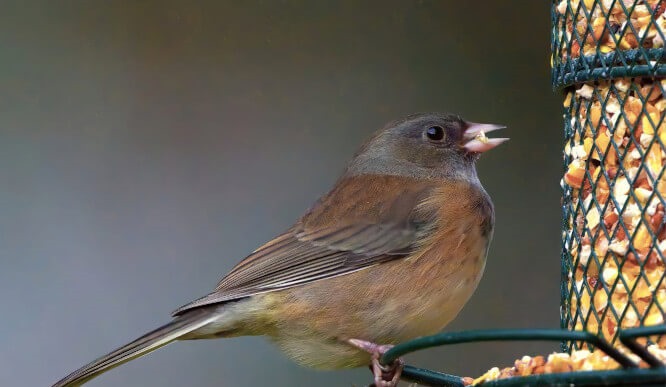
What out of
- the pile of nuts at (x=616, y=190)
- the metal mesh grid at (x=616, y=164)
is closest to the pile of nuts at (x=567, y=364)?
the pile of nuts at (x=616, y=190)

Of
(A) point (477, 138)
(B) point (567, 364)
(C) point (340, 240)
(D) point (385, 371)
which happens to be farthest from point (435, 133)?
(B) point (567, 364)

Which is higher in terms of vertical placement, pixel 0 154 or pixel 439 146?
pixel 0 154

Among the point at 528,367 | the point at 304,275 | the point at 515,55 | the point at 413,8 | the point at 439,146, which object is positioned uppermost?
the point at 413,8

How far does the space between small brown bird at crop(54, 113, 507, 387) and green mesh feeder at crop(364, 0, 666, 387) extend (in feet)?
1.40

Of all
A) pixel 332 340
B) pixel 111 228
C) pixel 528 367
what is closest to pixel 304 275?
pixel 332 340

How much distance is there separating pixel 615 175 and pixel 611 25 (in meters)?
0.38

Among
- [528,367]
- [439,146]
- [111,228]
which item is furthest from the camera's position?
[111,228]

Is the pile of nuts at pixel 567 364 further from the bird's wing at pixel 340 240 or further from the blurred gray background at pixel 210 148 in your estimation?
the blurred gray background at pixel 210 148

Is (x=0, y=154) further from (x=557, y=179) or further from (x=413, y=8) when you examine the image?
(x=557, y=179)

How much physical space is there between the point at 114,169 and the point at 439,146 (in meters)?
2.04

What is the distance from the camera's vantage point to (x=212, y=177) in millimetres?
5621

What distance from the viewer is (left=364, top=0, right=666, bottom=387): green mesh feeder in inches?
110

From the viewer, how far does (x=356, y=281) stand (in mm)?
3531

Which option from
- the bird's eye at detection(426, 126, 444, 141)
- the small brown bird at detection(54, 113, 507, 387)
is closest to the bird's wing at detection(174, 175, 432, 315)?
the small brown bird at detection(54, 113, 507, 387)
